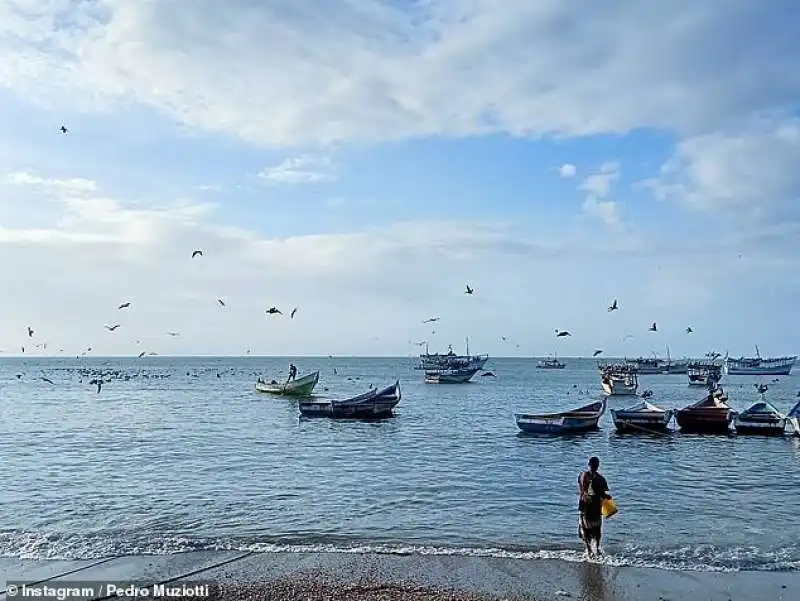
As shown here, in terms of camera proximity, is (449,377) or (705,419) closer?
(705,419)

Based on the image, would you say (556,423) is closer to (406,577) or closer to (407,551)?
(407,551)

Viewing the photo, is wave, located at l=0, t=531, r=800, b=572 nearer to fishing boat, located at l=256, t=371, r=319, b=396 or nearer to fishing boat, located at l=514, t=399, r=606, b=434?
fishing boat, located at l=514, t=399, r=606, b=434

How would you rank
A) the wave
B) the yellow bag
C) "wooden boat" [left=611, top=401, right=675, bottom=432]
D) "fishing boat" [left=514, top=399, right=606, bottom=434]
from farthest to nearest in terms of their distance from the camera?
"wooden boat" [left=611, top=401, right=675, bottom=432] → "fishing boat" [left=514, top=399, right=606, bottom=434] → the wave → the yellow bag

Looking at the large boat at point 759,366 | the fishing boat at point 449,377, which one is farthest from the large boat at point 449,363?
the large boat at point 759,366

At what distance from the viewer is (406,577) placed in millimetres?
13430

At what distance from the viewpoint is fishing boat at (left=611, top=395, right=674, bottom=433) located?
128 feet

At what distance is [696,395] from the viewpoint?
83.9 m

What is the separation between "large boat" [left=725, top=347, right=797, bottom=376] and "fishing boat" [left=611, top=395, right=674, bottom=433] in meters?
122

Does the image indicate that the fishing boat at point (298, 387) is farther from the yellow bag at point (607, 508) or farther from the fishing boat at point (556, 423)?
the yellow bag at point (607, 508)

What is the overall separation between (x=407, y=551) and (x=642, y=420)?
26.9 m

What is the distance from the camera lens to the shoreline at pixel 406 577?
12.3 meters

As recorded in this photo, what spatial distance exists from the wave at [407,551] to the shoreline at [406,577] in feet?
1.17

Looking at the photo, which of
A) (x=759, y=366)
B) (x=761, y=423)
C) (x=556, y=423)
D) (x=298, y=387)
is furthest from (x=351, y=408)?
(x=759, y=366)

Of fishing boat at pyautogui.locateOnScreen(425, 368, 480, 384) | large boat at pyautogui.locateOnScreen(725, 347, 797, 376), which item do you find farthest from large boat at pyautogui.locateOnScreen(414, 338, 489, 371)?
large boat at pyautogui.locateOnScreen(725, 347, 797, 376)
